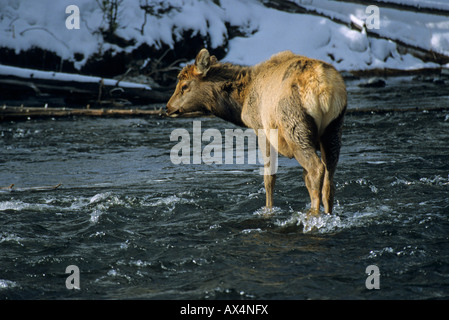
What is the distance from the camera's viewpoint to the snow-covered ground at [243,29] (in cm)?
2084

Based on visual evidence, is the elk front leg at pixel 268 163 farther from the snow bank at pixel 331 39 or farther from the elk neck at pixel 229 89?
the snow bank at pixel 331 39

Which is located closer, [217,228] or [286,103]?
[286,103]

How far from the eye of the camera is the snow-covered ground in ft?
68.4

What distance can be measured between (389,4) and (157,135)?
784 inches

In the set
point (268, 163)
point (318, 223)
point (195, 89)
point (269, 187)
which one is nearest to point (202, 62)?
point (195, 89)

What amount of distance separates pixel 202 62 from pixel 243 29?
18821mm

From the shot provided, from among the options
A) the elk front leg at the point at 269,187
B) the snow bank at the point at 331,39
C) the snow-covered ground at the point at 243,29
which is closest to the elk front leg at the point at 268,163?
the elk front leg at the point at 269,187

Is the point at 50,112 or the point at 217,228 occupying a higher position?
the point at 50,112

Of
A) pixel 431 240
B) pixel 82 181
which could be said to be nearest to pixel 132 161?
pixel 82 181

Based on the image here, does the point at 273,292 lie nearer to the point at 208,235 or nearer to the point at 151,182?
the point at 208,235

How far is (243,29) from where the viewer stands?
25859mm

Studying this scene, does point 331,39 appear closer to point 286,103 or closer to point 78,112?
point 78,112

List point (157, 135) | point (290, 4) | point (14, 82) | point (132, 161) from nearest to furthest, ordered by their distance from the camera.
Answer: point (132, 161), point (157, 135), point (14, 82), point (290, 4)
